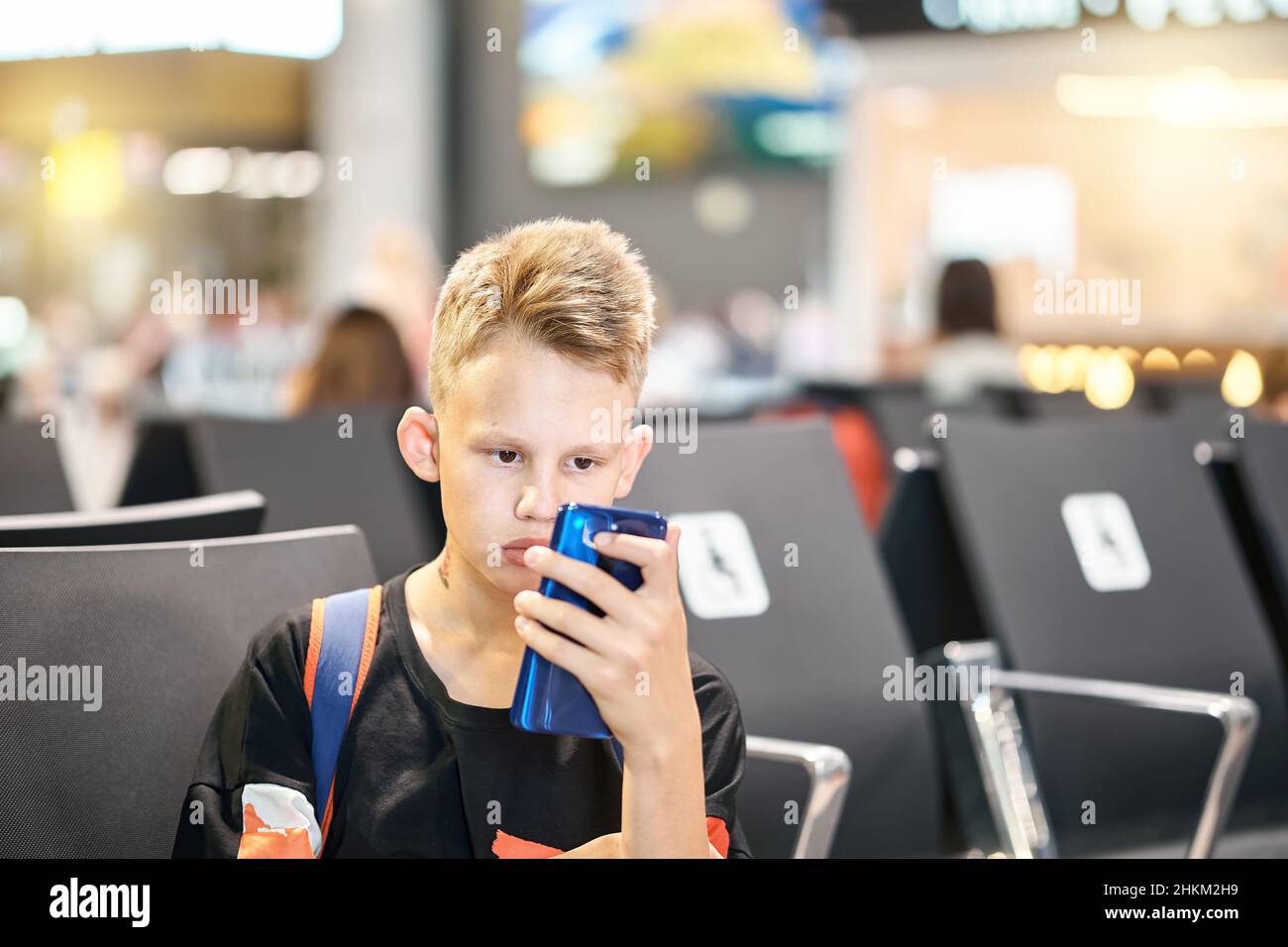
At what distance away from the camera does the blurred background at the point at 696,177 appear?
7.32 m

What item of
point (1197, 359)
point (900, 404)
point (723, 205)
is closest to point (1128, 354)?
point (1197, 359)

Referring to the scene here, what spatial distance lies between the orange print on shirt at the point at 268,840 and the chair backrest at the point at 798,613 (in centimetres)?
83

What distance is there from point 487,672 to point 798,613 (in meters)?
0.91

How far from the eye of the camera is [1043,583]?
2084 millimetres

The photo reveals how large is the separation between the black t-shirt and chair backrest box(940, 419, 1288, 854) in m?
1.16

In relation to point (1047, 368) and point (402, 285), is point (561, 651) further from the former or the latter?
point (1047, 368)

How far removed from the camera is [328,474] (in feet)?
7.94

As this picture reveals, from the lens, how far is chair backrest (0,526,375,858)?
3.54ft

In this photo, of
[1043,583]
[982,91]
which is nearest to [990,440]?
[1043,583]

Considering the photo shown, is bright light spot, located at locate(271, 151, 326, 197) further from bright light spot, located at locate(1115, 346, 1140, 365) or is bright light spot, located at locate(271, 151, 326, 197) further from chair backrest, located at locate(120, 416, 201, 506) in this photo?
chair backrest, located at locate(120, 416, 201, 506)

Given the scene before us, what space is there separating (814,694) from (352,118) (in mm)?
6538

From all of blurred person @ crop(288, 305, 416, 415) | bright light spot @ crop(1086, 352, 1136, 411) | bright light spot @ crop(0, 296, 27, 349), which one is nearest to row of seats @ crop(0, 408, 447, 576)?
blurred person @ crop(288, 305, 416, 415)
